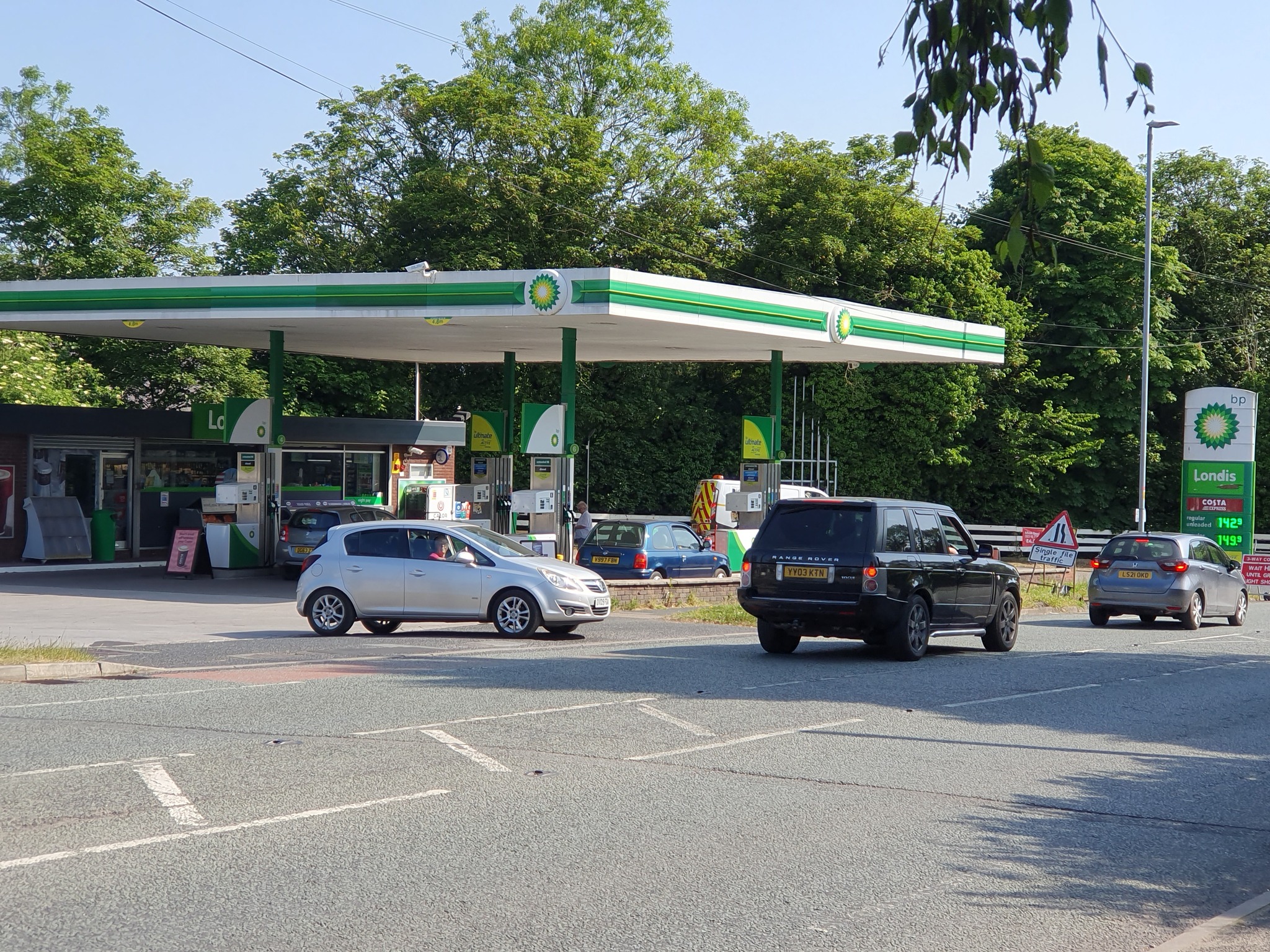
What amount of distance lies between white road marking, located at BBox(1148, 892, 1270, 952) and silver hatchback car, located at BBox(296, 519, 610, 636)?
479 inches

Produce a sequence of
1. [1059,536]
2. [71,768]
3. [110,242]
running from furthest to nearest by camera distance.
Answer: [110,242] → [1059,536] → [71,768]

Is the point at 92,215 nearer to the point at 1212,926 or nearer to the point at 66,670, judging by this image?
the point at 66,670

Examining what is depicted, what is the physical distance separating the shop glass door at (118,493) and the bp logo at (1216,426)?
Answer: 88.1 ft

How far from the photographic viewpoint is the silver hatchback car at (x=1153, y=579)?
77.6 ft

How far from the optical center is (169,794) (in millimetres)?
8031

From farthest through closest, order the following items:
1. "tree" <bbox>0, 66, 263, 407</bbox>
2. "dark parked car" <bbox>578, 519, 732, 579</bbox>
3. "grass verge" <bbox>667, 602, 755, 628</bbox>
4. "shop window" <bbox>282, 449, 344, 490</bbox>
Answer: "tree" <bbox>0, 66, 263, 407</bbox>, "shop window" <bbox>282, 449, 344, 490</bbox>, "dark parked car" <bbox>578, 519, 732, 579</bbox>, "grass verge" <bbox>667, 602, 755, 628</bbox>

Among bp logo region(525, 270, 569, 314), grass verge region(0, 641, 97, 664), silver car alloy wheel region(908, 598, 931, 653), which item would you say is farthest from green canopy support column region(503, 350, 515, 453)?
grass verge region(0, 641, 97, 664)

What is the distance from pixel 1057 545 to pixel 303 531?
15696mm

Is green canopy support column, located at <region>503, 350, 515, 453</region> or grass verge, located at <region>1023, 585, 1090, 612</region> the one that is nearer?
grass verge, located at <region>1023, 585, 1090, 612</region>

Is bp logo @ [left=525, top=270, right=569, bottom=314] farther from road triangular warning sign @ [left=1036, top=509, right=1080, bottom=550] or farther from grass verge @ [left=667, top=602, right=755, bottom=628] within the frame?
road triangular warning sign @ [left=1036, top=509, right=1080, bottom=550]

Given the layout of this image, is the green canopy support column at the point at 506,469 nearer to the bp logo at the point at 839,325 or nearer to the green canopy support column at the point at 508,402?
the green canopy support column at the point at 508,402

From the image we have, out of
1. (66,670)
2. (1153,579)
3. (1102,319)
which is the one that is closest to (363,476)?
(1153,579)

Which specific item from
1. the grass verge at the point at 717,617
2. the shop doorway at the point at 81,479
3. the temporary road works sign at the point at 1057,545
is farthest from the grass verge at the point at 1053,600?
the shop doorway at the point at 81,479

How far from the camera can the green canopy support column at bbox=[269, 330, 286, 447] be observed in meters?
28.7
